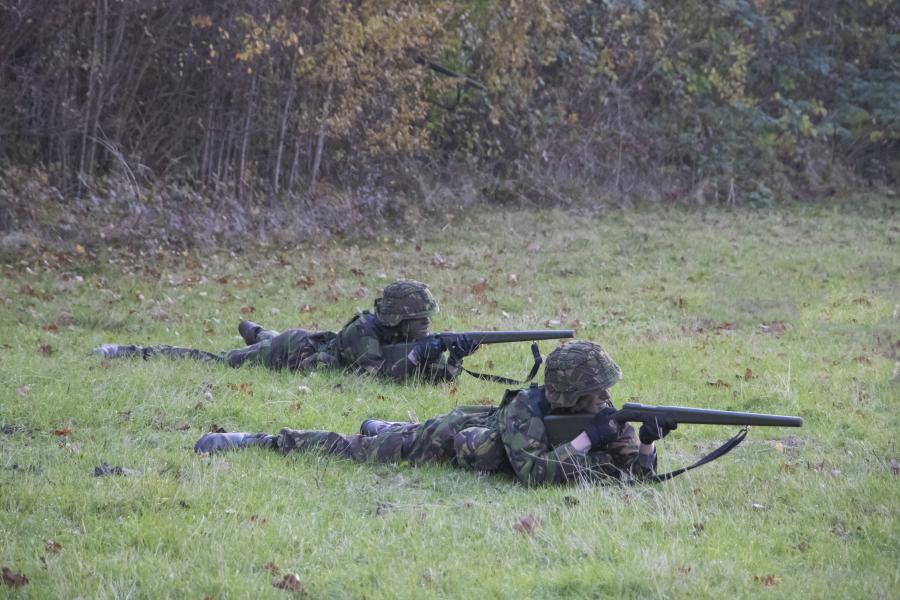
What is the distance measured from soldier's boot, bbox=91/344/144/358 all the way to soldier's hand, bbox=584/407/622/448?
16.4 ft

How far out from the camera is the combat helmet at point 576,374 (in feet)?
21.0

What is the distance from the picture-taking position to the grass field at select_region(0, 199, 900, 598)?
16.4 ft

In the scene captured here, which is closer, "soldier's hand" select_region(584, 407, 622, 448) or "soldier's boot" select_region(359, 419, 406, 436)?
"soldier's hand" select_region(584, 407, 622, 448)

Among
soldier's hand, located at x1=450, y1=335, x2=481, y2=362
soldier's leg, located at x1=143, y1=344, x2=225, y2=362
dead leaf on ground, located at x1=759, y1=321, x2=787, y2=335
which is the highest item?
dead leaf on ground, located at x1=759, y1=321, x2=787, y2=335

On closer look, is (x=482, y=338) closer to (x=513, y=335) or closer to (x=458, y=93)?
(x=513, y=335)

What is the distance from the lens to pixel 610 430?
637 centimetres

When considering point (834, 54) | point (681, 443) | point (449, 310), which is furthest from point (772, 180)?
point (681, 443)

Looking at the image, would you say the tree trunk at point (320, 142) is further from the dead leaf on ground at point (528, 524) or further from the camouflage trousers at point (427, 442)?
the dead leaf on ground at point (528, 524)

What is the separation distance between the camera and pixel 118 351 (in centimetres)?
1000

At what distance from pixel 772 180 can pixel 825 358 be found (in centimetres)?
1583

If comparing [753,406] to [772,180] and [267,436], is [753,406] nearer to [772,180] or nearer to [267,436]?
[267,436]

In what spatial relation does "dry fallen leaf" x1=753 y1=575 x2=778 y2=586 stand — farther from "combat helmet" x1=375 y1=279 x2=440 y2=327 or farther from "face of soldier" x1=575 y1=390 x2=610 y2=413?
"combat helmet" x1=375 y1=279 x2=440 y2=327

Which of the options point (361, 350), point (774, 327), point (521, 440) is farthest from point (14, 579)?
point (774, 327)

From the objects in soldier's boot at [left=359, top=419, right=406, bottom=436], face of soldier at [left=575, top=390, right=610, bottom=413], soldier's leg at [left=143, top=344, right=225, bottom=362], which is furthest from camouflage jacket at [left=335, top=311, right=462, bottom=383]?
face of soldier at [left=575, top=390, right=610, bottom=413]
